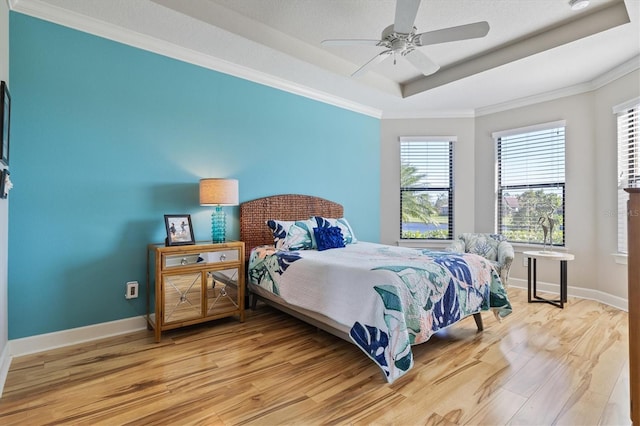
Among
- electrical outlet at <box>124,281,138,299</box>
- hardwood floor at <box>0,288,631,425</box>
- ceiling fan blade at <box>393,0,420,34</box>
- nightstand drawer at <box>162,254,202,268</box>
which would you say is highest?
ceiling fan blade at <box>393,0,420,34</box>

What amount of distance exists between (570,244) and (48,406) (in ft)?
17.6

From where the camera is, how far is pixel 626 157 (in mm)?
3566

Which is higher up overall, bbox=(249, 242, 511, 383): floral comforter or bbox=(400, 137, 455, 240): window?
bbox=(400, 137, 455, 240): window

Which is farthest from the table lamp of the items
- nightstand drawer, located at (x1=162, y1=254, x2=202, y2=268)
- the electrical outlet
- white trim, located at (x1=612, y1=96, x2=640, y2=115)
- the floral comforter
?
white trim, located at (x1=612, y1=96, x2=640, y2=115)

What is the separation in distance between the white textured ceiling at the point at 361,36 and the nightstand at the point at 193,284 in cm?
192

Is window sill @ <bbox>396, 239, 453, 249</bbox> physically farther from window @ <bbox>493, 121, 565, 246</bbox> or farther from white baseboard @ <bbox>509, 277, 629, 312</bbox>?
white baseboard @ <bbox>509, 277, 629, 312</bbox>

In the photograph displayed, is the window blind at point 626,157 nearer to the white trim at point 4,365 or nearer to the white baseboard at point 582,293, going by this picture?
the white baseboard at point 582,293

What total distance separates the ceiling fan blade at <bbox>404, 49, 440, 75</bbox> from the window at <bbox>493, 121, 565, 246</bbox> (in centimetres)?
238

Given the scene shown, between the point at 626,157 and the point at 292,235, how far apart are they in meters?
3.82

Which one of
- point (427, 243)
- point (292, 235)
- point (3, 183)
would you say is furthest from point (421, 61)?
point (3, 183)

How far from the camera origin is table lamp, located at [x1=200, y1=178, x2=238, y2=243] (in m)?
3.00

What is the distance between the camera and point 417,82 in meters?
4.34

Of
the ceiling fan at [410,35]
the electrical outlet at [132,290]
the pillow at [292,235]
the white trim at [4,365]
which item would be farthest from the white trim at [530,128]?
the white trim at [4,365]

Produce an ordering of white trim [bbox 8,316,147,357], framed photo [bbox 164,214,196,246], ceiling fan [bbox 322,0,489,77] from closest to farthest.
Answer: ceiling fan [bbox 322,0,489,77] → white trim [bbox 8,316,147,357] → framed photo [bbox 164,214,196,246]
